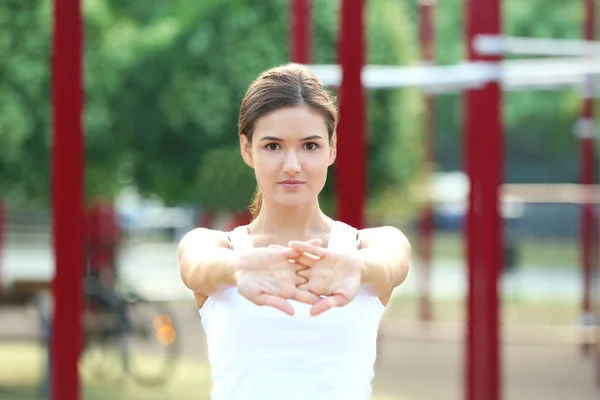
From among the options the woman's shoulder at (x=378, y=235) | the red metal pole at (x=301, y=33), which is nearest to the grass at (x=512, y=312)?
the red metal pole at (x=301, y=33)

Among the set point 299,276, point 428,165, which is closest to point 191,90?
point 428,165

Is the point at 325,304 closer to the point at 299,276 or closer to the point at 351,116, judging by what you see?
the point at 299,276

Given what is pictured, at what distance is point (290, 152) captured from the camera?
8.02 feet

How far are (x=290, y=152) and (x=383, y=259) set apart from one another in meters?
0.23

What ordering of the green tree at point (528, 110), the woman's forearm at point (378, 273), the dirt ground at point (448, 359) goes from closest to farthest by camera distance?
the woman's forearm at point (378, 273)
the dirt ground at point (448, 359)
the green tree at point (528, 110)

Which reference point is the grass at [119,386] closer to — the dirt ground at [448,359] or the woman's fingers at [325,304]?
the dirt ground at [448,359]

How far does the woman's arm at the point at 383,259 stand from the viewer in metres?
2.40

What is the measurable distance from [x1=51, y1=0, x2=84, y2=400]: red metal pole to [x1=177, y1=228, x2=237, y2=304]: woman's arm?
2003 millimetres

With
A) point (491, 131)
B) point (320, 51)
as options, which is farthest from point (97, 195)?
point (491, 131)

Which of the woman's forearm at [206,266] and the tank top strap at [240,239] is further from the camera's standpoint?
the tank top strap at [240,239]

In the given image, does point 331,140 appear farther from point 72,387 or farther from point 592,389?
point 592,389

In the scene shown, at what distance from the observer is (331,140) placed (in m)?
2.57

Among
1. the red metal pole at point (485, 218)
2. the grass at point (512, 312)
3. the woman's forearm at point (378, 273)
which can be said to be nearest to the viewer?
the woman's forearm at point (378, 273)

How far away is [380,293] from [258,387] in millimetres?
245
